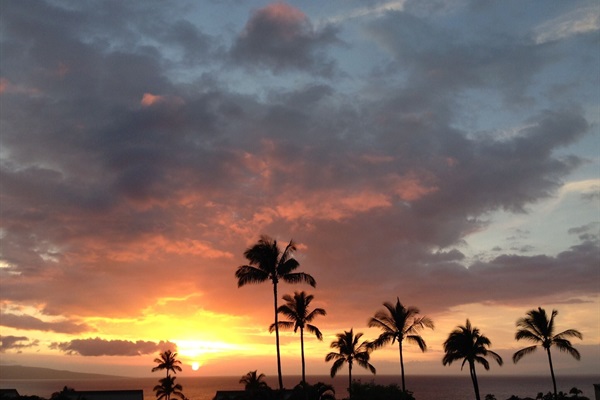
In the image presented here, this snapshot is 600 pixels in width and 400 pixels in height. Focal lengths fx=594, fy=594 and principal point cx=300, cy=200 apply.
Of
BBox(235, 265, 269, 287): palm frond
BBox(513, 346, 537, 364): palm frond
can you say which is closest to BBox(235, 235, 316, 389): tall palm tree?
BBox(235, 265, 269, 287): palm frond

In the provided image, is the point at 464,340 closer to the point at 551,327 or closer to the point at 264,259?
the point at 551,327

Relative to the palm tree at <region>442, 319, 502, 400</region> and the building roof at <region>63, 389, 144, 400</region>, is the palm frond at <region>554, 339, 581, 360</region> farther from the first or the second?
the building roof at <region>63, 389, 144, 400</region>

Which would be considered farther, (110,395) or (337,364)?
(110,395)

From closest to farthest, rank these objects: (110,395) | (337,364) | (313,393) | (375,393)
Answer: (375,393)
(313,393)
(337,364)
(110,395)

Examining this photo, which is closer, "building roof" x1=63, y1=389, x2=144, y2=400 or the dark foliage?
the dark foliage

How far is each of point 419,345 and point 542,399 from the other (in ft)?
64.9

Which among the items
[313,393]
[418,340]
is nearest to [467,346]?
[418,340]

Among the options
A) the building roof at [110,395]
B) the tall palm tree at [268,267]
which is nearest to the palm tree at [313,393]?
the tall palm tree at [268,267]

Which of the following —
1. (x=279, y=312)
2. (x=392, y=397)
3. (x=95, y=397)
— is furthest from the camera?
(x=95, y=397)

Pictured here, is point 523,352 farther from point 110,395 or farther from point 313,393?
point 110,395

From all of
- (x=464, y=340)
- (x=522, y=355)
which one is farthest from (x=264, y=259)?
(x=522, y=355)

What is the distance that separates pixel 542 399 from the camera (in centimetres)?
6681

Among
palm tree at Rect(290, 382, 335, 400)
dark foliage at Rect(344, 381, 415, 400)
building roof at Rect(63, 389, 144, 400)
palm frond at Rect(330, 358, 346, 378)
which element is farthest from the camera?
building roof at Rect(63, 389, 144, 400)

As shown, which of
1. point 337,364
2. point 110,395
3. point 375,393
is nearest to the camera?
point 375,393
